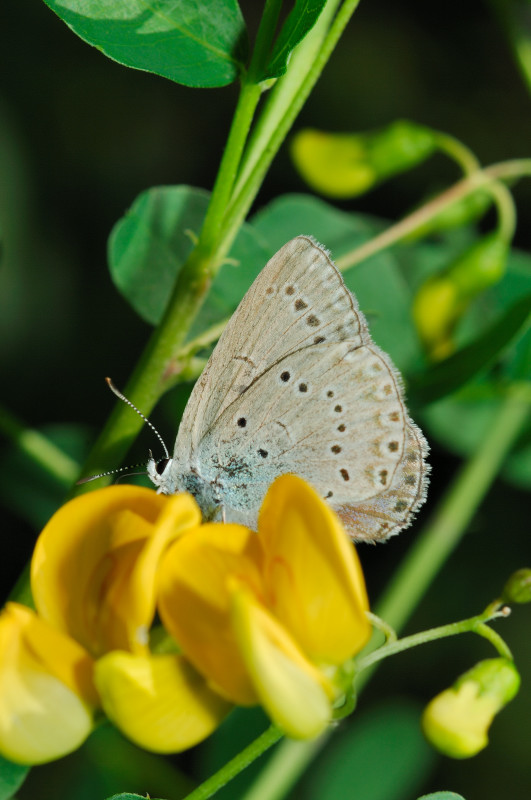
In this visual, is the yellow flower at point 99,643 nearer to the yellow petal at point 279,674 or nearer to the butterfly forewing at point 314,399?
the yellow petal at point 279,674

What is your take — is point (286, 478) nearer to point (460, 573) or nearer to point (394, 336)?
point (394, 336)

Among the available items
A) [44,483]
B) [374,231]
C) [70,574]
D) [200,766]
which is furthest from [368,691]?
[70,574]

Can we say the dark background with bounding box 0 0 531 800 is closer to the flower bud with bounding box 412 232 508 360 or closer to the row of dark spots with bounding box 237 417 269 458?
the flower bud with bounding box 412 232 508 360

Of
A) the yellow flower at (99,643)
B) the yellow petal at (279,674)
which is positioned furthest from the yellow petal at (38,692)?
the yellow petal at (279,674)

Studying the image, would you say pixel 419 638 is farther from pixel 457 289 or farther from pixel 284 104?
pixel 457 289

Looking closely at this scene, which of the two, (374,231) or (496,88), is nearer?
(374,231)
